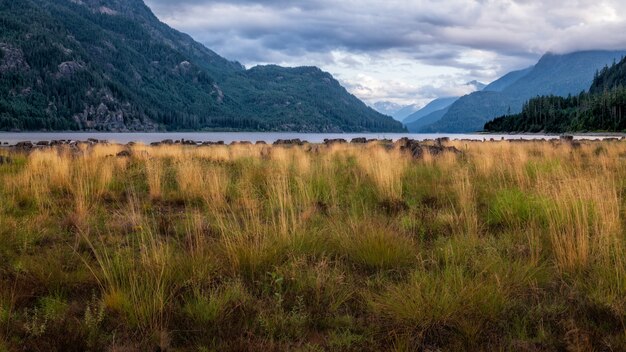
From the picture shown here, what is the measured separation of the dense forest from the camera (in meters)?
88.8

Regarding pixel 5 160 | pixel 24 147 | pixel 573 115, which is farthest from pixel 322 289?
pixel 573 115

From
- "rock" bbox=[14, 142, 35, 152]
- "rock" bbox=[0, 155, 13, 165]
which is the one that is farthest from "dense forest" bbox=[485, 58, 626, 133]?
"rock" bbox=[0, 155, 13, 165]

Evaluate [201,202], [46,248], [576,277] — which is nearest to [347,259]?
[576,277]

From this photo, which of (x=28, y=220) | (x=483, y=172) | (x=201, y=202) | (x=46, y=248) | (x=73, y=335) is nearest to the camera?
(x=73, y=335)

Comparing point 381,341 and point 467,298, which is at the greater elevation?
point 467,298

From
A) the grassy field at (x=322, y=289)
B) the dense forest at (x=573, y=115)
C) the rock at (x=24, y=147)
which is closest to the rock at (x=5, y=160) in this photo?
the rock at (x=24, y=147)

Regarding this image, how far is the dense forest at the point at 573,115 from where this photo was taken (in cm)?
8881

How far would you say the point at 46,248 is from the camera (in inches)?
189

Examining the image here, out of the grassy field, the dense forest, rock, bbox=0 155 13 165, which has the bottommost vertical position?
the grassy field

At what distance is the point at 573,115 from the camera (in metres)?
106

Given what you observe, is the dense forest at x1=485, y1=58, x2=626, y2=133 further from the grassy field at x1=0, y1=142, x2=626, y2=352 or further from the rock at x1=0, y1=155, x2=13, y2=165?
the rock at x1=0, y1=155, x2=13, y2=165

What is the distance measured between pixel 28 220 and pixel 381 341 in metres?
5.36

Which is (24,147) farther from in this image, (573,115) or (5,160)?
Answer: (573,115)

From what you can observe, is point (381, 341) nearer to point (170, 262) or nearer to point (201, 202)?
point (170, 262)
